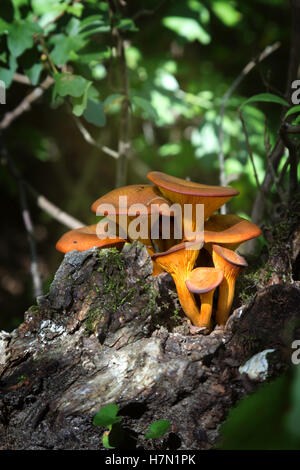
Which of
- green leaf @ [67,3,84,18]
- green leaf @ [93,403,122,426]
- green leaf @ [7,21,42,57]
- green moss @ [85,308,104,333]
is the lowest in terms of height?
green leaf @ [93,403,122,426]

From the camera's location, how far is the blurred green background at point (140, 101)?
2.99 meters

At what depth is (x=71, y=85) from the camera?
2.54m

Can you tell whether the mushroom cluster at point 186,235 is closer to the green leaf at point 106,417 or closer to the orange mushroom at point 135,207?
the orange mushroom at point 135,207

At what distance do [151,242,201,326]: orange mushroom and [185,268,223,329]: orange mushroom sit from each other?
4 centimetres

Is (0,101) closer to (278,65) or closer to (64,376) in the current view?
(64,376)

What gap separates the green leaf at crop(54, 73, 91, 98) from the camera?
251cm

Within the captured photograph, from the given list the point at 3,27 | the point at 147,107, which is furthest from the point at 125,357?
the point at 3,27

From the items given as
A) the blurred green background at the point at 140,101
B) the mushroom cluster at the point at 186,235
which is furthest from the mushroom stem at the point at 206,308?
the blurred green background at the point at 140,101

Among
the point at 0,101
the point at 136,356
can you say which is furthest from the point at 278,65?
the point at 136,356

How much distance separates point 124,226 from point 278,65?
381 cm

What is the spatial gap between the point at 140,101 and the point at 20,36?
3.02ft

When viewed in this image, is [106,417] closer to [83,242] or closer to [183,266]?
[183,266]

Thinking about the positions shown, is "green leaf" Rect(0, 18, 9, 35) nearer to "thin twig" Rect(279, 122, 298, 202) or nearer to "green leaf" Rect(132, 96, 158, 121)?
"green leaf" Rect(132, 96, 158, 121)

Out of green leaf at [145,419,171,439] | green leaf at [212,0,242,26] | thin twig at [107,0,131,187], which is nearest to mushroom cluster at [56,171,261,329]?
green leaf at [145,419,171,439]
